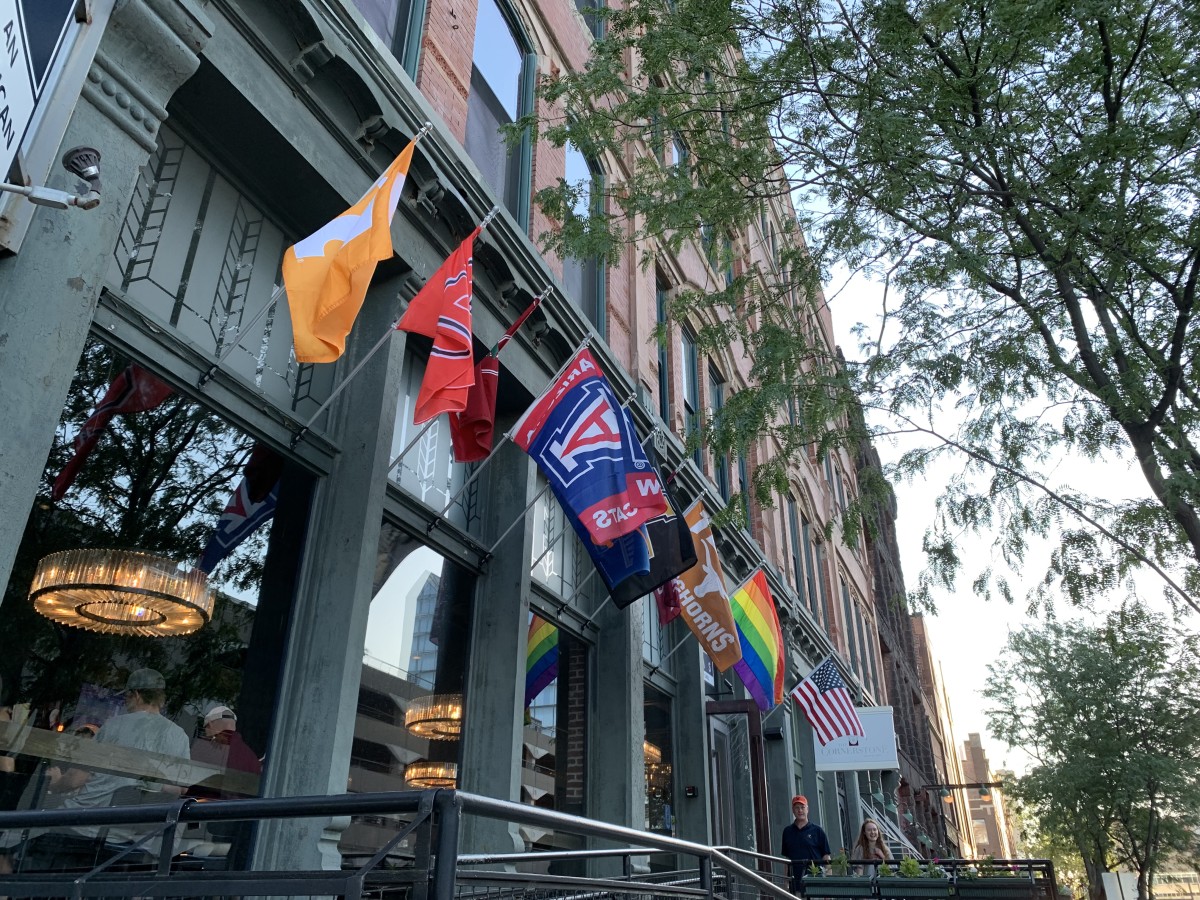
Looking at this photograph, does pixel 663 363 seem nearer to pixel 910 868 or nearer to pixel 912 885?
pixel 910 868

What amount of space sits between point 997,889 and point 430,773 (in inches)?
205

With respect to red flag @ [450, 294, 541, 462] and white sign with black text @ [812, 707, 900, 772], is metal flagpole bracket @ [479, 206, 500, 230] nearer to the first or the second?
red flag @ [450, 294, 541, 462]

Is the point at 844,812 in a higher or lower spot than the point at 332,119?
lower

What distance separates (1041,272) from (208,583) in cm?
819

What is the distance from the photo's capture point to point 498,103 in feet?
35.2

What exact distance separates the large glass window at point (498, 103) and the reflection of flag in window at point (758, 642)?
590 centimetres

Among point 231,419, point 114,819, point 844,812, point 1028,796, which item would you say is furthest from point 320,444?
point 1028,796

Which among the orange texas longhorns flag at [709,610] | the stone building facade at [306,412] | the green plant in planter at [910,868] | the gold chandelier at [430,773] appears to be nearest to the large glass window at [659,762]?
the stone building facade at [306,412]

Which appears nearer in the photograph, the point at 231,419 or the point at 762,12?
the point at 231,419

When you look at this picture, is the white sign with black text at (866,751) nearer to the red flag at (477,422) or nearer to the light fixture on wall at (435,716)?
the light fixture on wall at (435,716)

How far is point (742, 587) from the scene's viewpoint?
42.6 feet

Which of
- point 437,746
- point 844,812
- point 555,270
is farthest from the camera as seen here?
point 844,812

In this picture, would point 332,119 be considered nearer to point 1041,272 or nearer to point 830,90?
point 830,90

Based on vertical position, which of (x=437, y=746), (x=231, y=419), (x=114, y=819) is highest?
(x=231, y=419)
